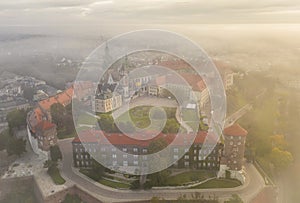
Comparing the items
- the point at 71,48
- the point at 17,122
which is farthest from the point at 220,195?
the point at 71,48

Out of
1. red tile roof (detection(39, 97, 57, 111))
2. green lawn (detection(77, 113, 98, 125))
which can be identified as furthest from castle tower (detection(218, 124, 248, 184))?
red tile roof (detection(39, 97, 57, 111))

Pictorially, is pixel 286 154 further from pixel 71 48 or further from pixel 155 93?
pixel 71 48

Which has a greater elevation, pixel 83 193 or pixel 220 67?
pixel 220 67

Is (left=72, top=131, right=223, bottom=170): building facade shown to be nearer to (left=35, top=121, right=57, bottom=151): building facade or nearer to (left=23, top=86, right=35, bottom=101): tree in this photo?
(left=35, top=121, right=57, bottom=151): building facade

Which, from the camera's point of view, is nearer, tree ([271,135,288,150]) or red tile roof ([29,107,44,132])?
tree ([271,135,288,150])

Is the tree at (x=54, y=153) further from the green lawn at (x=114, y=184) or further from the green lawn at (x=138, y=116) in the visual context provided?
the green lawn at (x=138, y=116)

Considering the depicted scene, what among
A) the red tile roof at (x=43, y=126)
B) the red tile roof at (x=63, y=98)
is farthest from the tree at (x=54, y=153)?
the red tile roof at (x=63, y=98)

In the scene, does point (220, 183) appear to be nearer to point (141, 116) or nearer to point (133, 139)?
point (133, 139)
